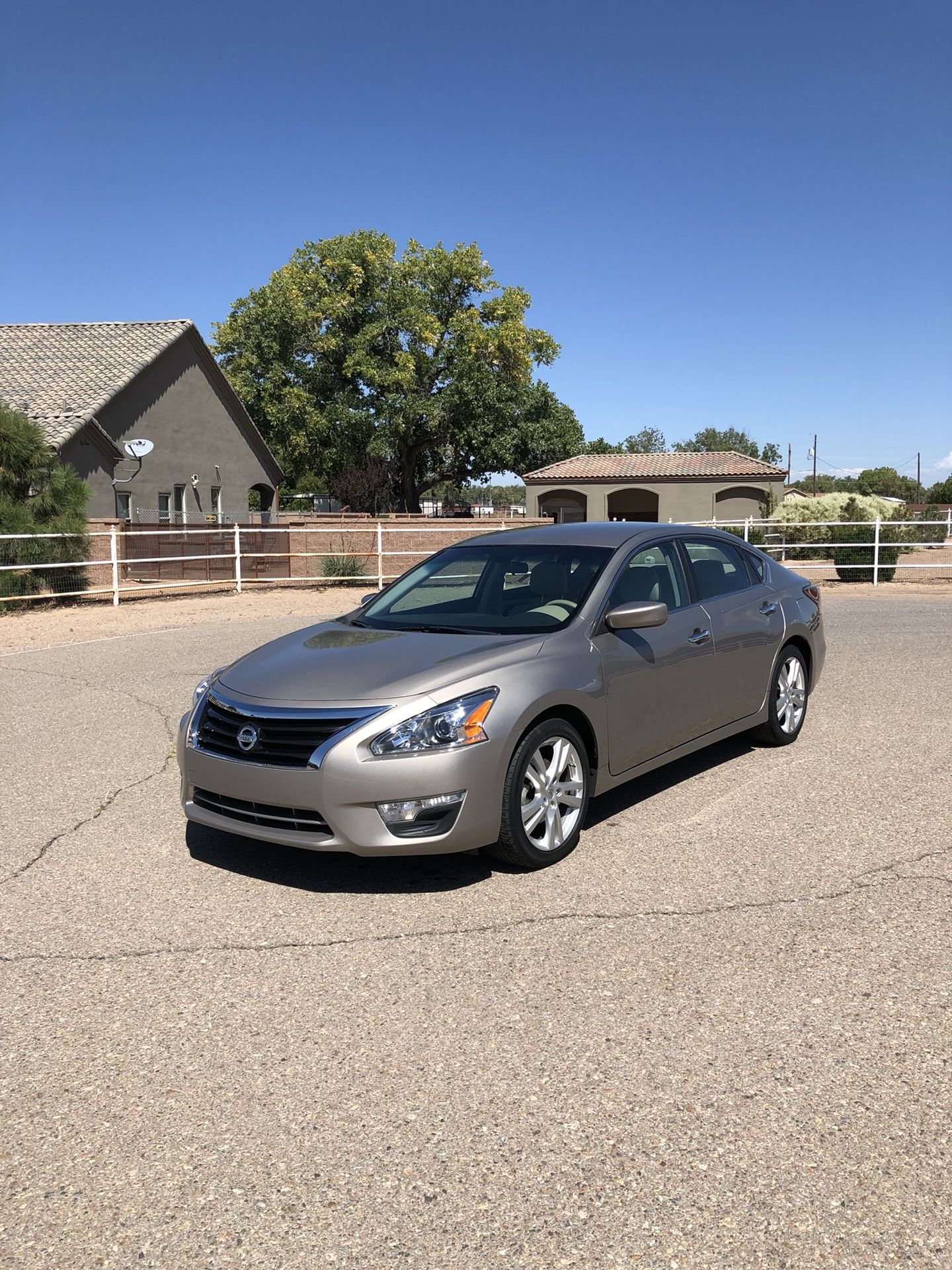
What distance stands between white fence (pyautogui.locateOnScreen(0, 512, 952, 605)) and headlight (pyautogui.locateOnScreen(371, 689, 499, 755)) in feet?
46.3

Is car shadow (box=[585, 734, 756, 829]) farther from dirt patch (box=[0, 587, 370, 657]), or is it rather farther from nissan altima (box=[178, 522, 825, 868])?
dirt patch (box=[0, 587, 370, 657])

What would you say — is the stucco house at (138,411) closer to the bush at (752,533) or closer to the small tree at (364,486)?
the small tree at (364,486)

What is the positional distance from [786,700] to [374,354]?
43120mm

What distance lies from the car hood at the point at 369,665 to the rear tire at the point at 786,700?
249cm

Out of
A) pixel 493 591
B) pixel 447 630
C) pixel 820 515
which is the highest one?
pixel 820 515

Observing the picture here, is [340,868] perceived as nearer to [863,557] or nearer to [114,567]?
[114,567]

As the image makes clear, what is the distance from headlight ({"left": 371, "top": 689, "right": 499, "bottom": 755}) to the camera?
446 cm

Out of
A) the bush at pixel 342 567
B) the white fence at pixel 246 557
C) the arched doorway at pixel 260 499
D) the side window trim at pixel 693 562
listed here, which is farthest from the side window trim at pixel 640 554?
the arched doorway at pixel 260 499

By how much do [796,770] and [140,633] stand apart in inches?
430

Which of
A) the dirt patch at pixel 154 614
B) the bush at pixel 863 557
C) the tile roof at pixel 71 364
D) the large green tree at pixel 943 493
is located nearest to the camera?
the dirt patch at pixel 154 614

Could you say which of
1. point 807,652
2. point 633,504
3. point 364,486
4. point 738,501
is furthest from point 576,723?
point 633,504

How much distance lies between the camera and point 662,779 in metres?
6.59

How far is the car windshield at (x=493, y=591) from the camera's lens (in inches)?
219

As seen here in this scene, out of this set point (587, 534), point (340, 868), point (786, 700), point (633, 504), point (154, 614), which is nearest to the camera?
point (340, 868)
